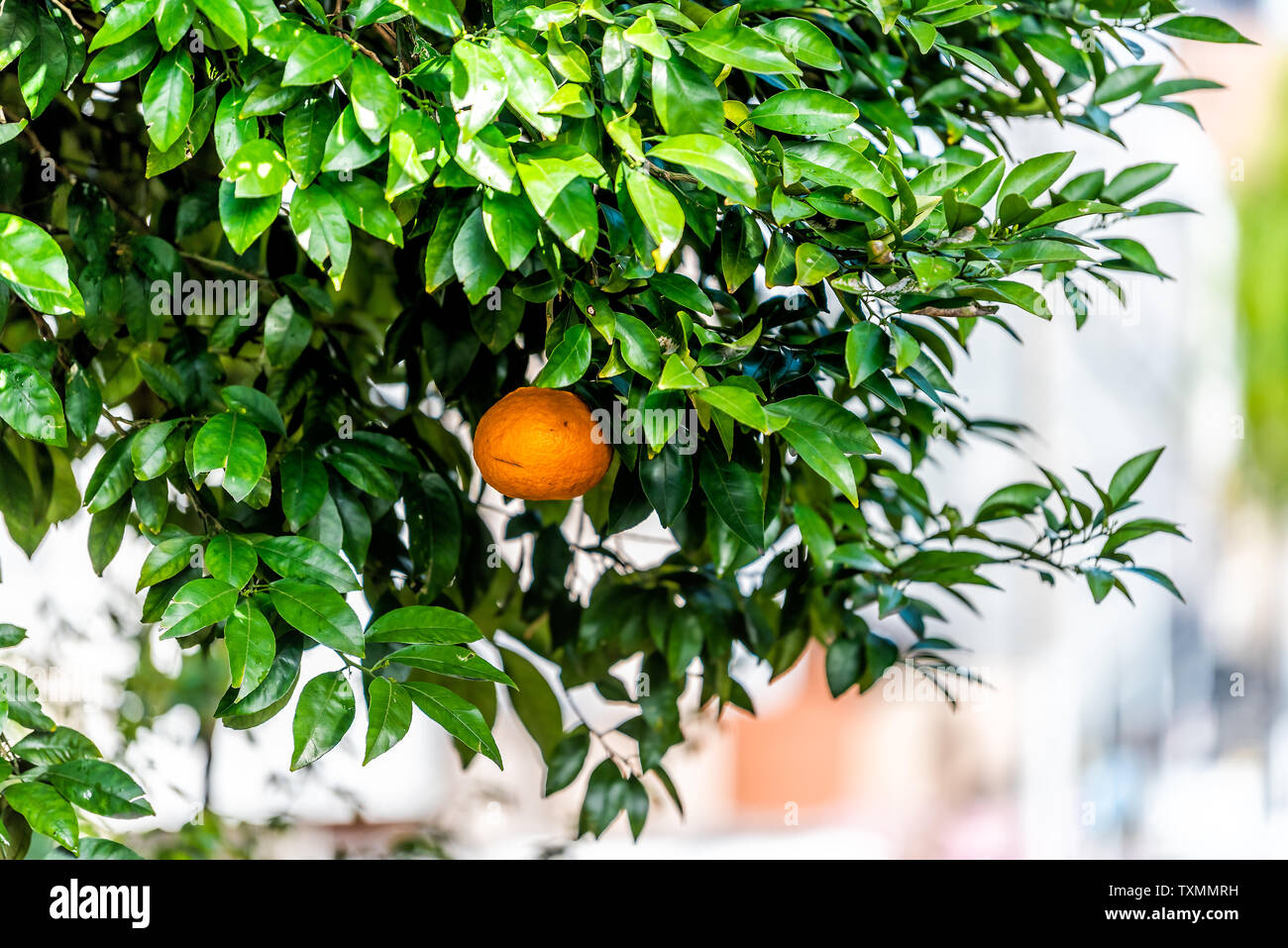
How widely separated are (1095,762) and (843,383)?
126 inches

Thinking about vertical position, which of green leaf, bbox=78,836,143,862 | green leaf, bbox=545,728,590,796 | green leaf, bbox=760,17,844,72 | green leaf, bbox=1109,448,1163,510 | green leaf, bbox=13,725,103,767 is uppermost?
green leaf, bbox=760,17,844,72

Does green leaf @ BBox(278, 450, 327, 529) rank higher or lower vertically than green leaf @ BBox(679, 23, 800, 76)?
lower

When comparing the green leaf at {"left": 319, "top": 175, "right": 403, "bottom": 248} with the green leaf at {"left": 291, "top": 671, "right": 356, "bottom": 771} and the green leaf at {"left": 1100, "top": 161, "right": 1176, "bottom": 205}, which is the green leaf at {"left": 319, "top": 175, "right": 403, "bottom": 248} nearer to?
the green leaf at {"left": 291, "top": 671, "right": 356, "bottom": 771}

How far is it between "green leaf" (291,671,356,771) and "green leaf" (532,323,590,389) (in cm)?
20

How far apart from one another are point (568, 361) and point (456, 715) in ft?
0.68

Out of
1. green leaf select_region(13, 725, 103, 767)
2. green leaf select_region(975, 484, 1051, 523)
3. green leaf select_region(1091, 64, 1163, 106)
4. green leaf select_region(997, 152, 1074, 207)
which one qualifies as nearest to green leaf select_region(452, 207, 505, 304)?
green leaf select_region(997, 152, 1074, 207)

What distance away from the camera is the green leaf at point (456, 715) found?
57cm

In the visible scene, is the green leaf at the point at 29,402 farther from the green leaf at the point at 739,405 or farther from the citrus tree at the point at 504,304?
the green leaf at the point at 739,405

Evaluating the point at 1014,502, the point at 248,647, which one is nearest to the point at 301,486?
the point at 248,647

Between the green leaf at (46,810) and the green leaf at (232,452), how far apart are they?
0.70 feet

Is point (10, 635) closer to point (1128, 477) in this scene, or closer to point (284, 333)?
point (284, 333)

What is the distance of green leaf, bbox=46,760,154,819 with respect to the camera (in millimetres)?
666

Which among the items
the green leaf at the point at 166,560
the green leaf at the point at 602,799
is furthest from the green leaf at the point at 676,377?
the green leaf at the point at 602,799
